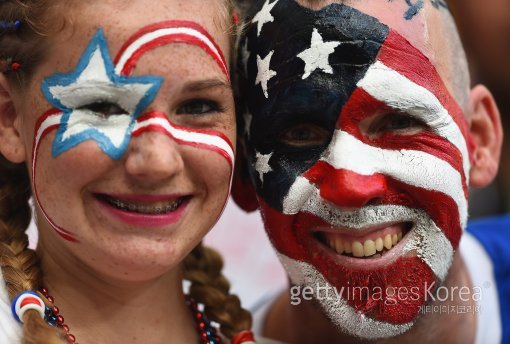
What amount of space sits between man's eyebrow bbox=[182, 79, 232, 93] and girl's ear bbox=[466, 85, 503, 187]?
2.70 ft

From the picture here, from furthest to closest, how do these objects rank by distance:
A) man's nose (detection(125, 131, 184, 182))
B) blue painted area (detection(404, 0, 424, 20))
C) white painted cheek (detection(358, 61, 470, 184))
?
blue painted area (detection(404, 0, 424, 20))
white painted cheek (detection(358, 61, 470, 184))
man's nose (detection(125, 131, 184, 182))

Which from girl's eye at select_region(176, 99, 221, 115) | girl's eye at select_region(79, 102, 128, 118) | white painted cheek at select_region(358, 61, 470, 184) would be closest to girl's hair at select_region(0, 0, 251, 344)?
girl's eye at select_region(79, 102, 128, 118)

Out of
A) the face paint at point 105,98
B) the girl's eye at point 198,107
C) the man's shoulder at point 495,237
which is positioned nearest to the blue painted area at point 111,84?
the face paint at point 105,98

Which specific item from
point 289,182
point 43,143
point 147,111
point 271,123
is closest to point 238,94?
point 271,123

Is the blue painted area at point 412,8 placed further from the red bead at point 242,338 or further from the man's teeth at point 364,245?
the red bead at point 242,338

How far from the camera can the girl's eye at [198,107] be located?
1934 millimetres

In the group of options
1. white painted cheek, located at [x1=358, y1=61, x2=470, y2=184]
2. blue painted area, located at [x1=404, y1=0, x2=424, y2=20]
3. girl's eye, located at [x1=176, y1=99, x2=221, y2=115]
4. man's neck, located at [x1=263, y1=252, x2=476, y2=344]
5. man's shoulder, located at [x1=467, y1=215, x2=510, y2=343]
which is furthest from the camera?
man's shoulder, located at [x1=467, y1=215, x2=510, y2=343]

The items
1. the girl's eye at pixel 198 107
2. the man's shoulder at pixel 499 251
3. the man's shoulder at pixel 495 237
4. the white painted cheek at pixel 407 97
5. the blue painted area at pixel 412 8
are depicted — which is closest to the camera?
the girl's eye at pixel 198 107

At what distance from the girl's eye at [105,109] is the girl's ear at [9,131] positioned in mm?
217

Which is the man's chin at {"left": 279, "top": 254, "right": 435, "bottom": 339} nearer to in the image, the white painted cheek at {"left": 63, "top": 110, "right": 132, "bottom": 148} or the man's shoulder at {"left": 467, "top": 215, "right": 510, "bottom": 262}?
the white painted cheek at {"left": 63, "top": 110, "right": 132, "bottom": 148}

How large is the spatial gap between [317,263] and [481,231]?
51.3 inches

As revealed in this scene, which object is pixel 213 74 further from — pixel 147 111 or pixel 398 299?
pixel 398 299

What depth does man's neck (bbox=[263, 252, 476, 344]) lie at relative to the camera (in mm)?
2426

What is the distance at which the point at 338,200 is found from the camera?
203cm
